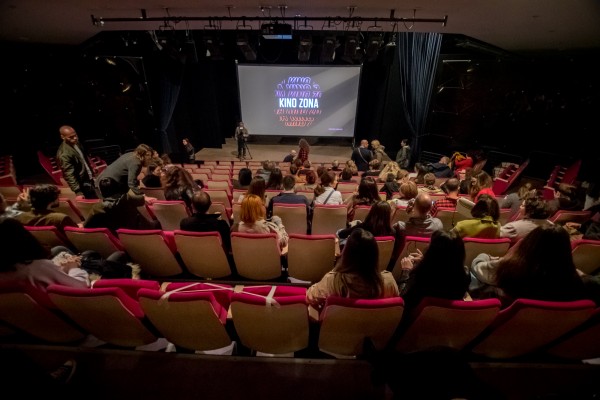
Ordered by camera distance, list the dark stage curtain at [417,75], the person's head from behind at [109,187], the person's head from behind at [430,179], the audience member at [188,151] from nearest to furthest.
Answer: the person's head from behind at [109,187] < the person's head from behind at [430,179] < the dark stage curtain at [417,75] < the audience member at [188,151]

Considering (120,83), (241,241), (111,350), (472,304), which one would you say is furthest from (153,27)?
(472,304)

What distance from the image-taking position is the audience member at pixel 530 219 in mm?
2789

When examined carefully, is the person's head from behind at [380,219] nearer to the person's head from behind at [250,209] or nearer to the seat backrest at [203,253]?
the person's head from behind at [250,209]

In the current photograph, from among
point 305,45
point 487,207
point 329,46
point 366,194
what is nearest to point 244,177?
point 366,194

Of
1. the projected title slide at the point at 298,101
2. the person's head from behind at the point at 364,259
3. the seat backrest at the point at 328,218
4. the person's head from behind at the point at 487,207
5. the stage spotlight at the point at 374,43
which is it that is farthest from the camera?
the projected title slide at the point at 298,101

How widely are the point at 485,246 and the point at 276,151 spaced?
933 centimetres

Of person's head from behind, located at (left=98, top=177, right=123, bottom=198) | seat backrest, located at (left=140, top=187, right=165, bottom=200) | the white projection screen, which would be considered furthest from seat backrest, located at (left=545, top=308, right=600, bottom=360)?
the white projection screen

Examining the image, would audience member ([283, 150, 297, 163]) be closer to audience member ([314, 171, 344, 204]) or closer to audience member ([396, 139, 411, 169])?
audience member ([396, 139, 411, 169])

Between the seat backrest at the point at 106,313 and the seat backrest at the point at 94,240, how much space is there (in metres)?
0.90

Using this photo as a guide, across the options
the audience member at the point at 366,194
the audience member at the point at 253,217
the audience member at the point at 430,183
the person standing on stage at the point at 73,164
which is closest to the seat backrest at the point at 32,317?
the audience member at the point at 253,217

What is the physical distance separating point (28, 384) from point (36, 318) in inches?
25.0

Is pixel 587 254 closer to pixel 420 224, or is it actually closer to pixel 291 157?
pixel 420 224

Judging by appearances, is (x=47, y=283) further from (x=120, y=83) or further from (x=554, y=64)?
(x=554, y=64)

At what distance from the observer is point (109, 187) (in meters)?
2.93
